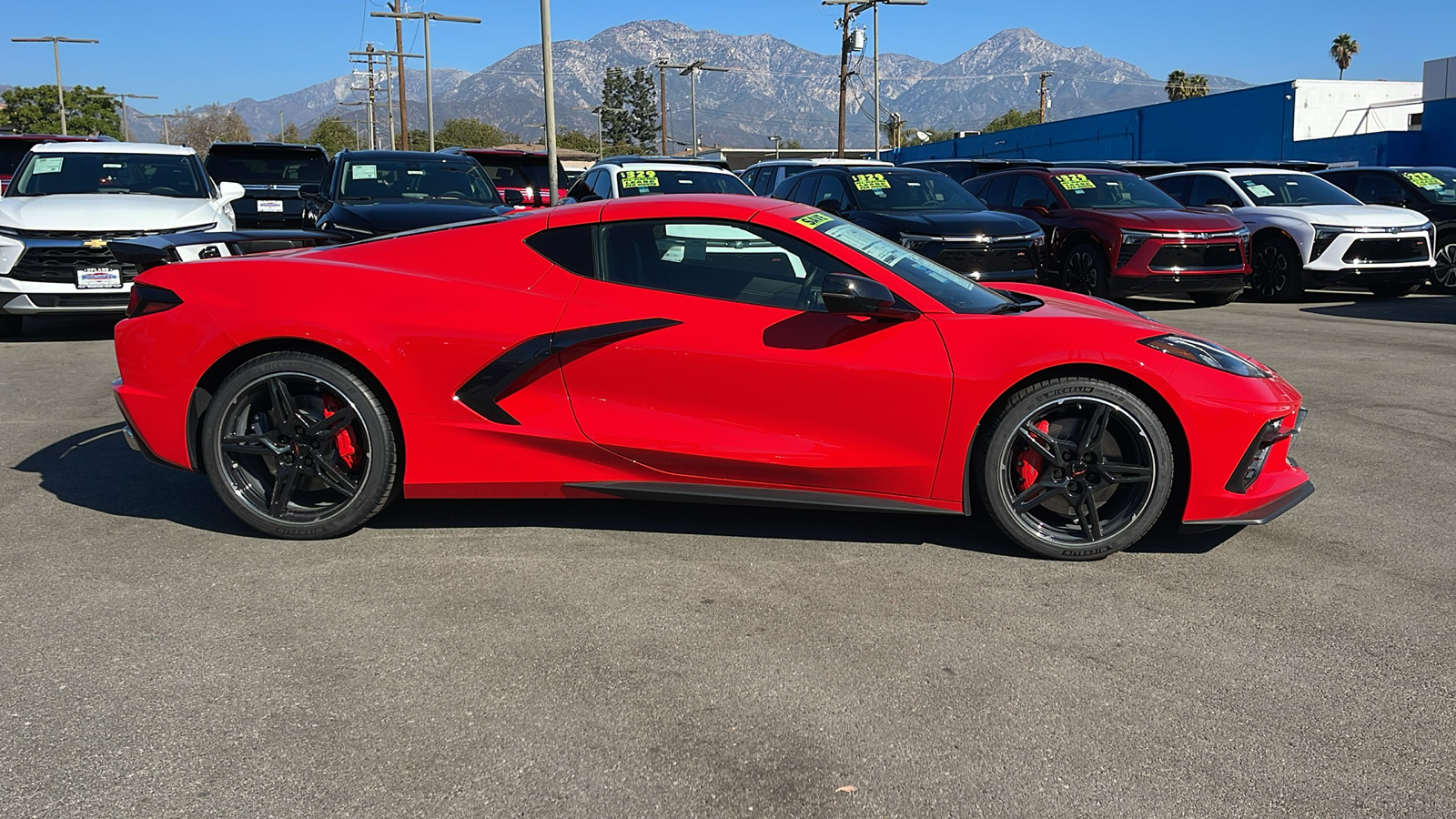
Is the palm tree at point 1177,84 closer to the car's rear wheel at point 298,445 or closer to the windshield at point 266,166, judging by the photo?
the windshield at point 266,166

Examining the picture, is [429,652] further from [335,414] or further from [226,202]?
[226,202]

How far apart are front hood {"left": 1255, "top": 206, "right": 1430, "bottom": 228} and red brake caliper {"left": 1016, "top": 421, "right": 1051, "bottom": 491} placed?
11261mm

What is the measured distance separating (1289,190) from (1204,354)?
1200cm

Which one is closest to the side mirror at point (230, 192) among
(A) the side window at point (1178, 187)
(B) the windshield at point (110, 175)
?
(B) the windshield at point (110, 175)

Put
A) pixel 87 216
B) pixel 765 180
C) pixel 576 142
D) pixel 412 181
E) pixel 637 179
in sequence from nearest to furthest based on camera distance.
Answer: pixel 87 216 → pixel 412 181 → pixel 637 179 → pixel 765 180 → pixel 576 142

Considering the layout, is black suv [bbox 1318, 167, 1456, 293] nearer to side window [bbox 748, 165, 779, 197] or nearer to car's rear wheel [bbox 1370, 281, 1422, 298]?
car's rear wheel [bbox 1370, 281, 1422, 298]

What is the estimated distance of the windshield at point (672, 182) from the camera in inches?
500

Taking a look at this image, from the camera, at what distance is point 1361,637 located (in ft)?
11.5

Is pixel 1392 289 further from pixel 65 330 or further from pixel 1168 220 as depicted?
pixel 65 330

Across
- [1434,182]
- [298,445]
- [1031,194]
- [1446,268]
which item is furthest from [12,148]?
[1434,182]

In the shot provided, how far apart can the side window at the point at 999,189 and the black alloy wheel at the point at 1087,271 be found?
5.04ft

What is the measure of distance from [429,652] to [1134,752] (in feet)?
6.47

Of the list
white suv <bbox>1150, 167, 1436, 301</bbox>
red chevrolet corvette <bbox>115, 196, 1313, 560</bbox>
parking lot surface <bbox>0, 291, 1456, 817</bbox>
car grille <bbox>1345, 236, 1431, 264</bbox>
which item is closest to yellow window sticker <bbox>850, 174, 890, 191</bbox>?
white suv <bbox>1150, 167, 1436, 301</bbox>

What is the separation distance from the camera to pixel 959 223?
11812 mm
